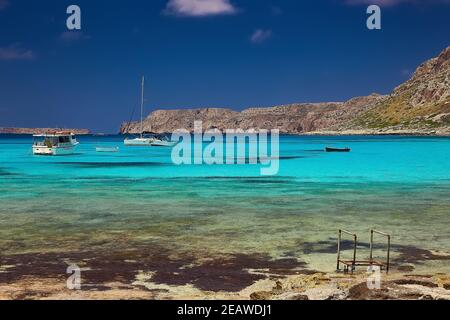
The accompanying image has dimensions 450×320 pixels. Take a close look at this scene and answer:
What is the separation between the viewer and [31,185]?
4816 cm

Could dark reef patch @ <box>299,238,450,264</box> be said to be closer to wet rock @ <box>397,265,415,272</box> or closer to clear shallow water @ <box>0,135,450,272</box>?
clear shallow water @ <box>0,135,450,272</box>

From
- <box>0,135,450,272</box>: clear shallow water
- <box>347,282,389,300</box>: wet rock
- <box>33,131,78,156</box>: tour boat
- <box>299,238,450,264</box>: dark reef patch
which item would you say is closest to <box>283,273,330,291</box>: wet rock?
<box>347,282,389,300</box>: wet rock

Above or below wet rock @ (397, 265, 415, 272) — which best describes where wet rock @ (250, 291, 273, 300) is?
above

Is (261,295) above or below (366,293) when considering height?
below

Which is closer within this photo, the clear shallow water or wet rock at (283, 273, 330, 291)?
wet rock at (283, 273, 330, 291)

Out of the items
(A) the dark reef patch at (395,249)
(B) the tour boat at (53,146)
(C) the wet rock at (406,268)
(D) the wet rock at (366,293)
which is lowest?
(C) the wet rock at (406,268)

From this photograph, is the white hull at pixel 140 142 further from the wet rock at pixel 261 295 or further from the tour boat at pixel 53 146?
the wet rock at pixel 261 295

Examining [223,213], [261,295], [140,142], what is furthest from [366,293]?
[140,142]

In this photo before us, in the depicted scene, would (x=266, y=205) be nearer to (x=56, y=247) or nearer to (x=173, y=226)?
(x=173, y=226)

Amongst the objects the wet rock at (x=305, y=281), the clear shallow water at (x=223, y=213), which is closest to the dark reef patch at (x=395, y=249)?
the clear shallow water at (x=223, y=213)

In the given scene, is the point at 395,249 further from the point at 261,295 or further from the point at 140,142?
the point at 140,142

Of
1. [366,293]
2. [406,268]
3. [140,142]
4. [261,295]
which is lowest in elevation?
[406,268]

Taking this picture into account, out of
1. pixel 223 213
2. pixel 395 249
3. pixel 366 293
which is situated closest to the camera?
pixel 366 293

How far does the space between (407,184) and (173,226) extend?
95.2ft
